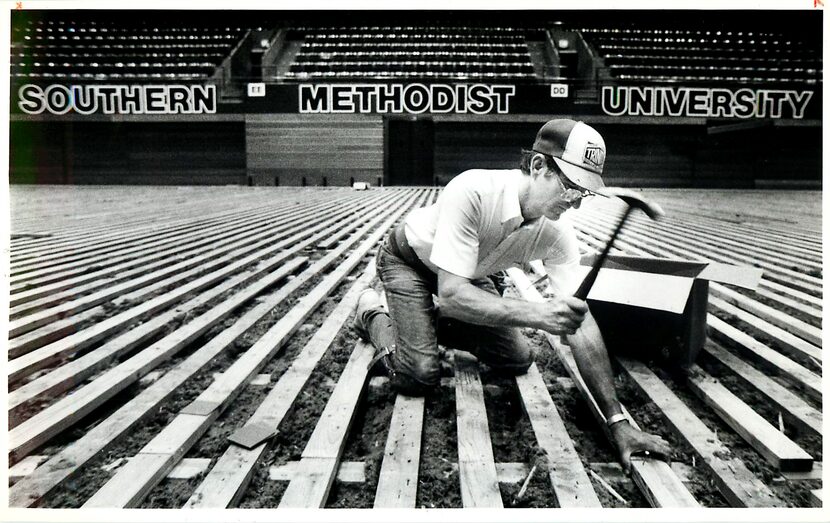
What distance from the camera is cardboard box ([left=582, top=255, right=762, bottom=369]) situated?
130 centimetres

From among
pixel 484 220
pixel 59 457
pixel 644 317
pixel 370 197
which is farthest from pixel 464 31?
pixel 370 197

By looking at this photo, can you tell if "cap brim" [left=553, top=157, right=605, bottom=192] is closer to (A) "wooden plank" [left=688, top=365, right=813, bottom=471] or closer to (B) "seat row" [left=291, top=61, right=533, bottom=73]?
(A) "wooden plank" [left=688, top=365, right=813, bottom=471]

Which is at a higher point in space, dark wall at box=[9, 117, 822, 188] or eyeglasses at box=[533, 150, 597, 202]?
dark wall at box=[9, 117, 822, 188]

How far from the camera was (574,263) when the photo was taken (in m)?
1.28

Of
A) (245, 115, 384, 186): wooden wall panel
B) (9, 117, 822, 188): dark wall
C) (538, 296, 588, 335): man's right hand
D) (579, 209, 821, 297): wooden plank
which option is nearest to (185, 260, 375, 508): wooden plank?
(538, 296, 588, 335): man's right hand

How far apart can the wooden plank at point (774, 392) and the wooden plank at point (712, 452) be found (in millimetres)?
205

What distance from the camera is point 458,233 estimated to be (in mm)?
1162

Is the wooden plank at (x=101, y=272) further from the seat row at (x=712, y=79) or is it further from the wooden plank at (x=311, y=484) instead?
A: the seat row at (x=712, y=79)

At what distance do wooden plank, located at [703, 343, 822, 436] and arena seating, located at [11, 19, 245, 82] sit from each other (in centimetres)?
165

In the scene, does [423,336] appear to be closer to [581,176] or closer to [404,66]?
[581,176]

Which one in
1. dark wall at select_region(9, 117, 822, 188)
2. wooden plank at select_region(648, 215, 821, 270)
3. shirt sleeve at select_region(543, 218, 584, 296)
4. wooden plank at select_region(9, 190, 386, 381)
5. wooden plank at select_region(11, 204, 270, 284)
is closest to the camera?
shirt sleeve at select_region(543, 218, 584, 296)

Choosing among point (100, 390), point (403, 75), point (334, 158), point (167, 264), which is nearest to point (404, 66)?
point (403, 75)

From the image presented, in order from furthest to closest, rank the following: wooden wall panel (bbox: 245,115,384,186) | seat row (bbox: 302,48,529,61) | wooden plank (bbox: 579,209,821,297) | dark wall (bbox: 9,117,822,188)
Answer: wooden wall panel (bbox: 245,115,384,186) → dark wall (bbox: 9,117,822,188) → wooden plank (bbox: 579,209,821,297) → seat row (bbox: 302,48,529,61)

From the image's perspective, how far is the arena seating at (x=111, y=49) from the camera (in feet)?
4.36
